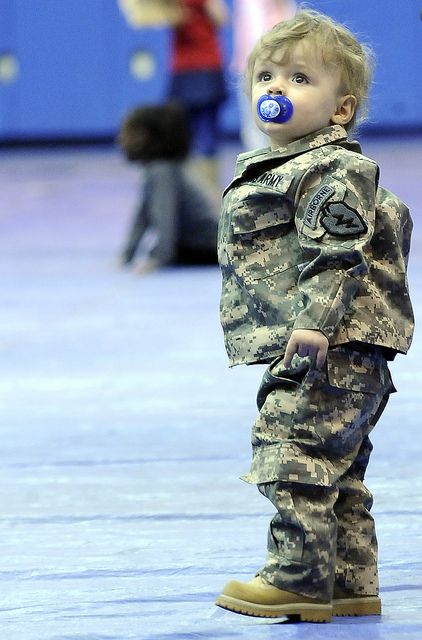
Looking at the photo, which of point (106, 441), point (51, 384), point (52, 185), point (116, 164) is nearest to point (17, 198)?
point (52, 185)

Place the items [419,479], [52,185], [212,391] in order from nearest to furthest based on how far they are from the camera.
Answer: [419,479] < [212,391] < [52,185]

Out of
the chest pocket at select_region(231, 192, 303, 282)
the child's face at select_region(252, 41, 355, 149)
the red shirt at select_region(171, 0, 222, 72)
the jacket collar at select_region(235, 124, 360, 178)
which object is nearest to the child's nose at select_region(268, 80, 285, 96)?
the child's face at select_region(252, 41, 355, 149)

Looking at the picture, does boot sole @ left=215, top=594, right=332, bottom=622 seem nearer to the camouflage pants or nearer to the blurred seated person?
the camouflage pants

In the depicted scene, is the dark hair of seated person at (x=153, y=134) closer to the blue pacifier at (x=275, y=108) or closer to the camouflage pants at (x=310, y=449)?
the blue pacifier at (x=275, y=108)

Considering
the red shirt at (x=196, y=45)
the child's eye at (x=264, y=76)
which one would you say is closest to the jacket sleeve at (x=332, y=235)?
the child's eye at (x=264, y=76)

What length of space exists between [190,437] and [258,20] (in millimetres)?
5960

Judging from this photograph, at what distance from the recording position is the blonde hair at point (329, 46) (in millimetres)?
2586

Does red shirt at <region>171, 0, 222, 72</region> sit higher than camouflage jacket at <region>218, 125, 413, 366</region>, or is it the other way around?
camouflage jacket at <region>218, 125, 413, 366</region>

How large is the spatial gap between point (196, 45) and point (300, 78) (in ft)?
22.9

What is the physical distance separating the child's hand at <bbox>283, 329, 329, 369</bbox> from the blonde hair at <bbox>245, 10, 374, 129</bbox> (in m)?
0.50

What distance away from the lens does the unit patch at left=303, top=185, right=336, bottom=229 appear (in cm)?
245

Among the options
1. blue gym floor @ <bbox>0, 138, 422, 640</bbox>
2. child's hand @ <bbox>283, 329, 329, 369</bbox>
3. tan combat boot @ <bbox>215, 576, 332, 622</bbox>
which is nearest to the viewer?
child's hand @ <bbox>283, 329, 329, 369</bbox>

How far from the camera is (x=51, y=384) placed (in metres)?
4.93

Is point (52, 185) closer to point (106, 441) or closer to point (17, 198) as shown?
point (17, 198)
